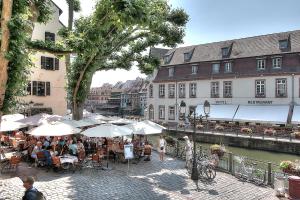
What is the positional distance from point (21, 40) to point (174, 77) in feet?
129

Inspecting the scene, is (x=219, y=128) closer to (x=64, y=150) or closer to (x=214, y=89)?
(x=214, y=89)

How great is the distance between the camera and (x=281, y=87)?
37.7 meters

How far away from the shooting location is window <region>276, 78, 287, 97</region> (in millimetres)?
37353

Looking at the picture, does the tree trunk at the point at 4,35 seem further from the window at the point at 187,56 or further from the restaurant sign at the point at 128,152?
the window at the point at 187,56

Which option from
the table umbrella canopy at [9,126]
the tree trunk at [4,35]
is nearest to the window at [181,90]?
the table umbrella canopy at [9,126]

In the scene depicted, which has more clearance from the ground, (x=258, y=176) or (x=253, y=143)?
(x=258, y=176)

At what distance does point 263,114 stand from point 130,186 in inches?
1080

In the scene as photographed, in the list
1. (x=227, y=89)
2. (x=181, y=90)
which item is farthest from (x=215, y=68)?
(x=181, y=90)

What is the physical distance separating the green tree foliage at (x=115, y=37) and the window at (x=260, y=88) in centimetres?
1801

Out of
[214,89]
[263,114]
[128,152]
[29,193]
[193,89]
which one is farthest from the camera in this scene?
[193,89]

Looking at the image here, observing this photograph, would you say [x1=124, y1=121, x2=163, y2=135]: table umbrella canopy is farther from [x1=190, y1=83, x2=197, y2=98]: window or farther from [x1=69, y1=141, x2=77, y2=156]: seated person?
[x1=190, y1=83, x2=197, y2=98]: window

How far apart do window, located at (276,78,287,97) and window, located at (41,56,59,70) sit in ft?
76.2

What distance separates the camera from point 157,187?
524 inches

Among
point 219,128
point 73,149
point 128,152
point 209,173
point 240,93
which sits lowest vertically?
point 209,173
